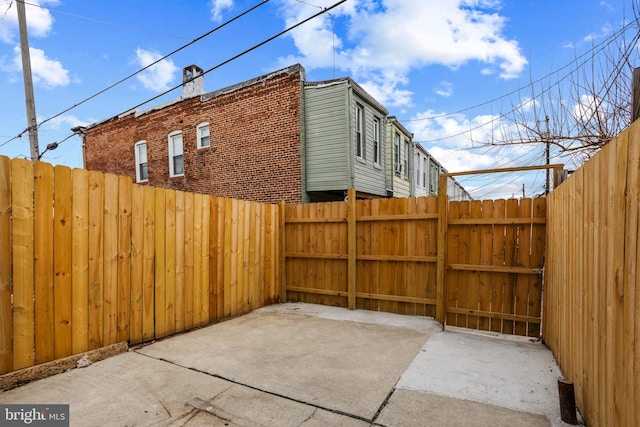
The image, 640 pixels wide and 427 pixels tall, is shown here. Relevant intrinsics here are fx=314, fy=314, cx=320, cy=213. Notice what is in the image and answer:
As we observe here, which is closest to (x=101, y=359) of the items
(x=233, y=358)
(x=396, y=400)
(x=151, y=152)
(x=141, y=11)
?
(x=233, y=358)

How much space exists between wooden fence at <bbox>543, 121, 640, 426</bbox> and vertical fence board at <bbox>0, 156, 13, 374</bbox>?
4633 mm

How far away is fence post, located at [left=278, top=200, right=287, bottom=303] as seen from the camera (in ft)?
22.6

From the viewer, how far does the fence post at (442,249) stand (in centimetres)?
505

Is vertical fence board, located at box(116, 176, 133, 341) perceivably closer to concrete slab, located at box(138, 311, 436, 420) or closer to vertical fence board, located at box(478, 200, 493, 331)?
concrete slab, located at box(138, 311, 436, 420)

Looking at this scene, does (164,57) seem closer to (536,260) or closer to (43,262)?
(43,262)

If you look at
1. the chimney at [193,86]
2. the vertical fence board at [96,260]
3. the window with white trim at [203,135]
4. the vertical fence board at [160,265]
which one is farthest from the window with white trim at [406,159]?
the vertical fence board at [96,260]

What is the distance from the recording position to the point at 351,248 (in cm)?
604

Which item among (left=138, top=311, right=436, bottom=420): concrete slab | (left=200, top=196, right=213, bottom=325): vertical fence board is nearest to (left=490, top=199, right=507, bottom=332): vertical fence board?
(left=138, top=311, right=436, bottom=420): concrete slab

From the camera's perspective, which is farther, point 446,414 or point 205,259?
point 205,259

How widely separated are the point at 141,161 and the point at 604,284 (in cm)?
1524

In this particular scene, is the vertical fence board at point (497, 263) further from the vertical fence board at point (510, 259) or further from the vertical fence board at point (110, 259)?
the vertical fence board at point (110, 259)

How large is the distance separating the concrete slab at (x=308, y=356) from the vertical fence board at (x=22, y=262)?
1.20 m

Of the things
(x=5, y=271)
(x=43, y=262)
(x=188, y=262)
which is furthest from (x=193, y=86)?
(x=5, y=271)

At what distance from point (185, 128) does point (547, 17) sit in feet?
37.1
